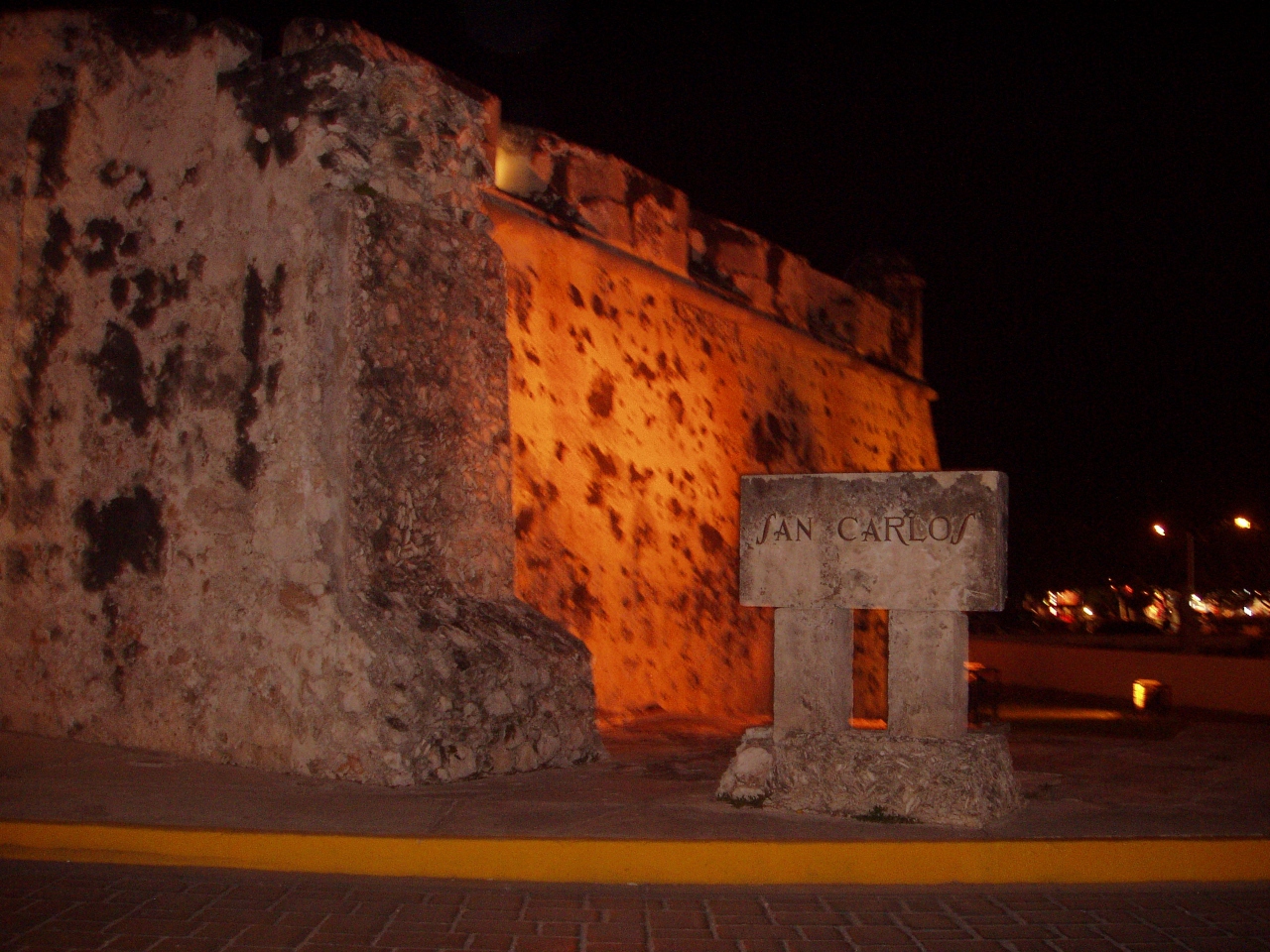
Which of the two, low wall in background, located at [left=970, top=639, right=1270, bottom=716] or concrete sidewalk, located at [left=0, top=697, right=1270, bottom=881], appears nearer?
concrete sidewalk, located at [left=0, top=697, right=1270, bottom=881]

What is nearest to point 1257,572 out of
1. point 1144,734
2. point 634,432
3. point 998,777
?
point 1144,734

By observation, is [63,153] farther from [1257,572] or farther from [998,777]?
[1257,572]

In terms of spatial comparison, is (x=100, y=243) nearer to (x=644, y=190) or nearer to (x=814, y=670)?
(x=814, y=670)

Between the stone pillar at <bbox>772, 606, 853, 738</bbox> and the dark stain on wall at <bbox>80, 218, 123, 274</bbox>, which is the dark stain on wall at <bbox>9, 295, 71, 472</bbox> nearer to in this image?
the dark stain on wall at <bbox>80, 218, 123, 274</bbox>

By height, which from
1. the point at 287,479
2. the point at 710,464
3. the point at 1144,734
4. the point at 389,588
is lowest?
the point at 1144,734

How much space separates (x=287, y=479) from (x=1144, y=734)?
8714 mm

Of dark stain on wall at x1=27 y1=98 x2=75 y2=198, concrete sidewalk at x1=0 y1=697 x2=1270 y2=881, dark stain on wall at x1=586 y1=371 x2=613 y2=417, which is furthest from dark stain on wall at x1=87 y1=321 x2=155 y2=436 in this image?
dark stain on wall at x1=586 y1=371 x2=613 y2=417

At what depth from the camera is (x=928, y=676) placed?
5949 mm

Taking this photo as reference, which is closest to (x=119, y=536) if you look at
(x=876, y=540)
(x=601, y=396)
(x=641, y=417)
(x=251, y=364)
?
(x=251, y=364)

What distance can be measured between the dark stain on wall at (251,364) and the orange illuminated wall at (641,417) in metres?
2.61

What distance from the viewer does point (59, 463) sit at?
7.88 metres

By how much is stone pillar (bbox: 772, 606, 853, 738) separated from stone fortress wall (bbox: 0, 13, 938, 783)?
1634 millimetres

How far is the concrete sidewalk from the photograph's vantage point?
539cm

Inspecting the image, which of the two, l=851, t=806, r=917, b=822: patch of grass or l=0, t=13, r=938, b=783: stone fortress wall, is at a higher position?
l=0, t=13, r=938, b=783: stone fortress wall
